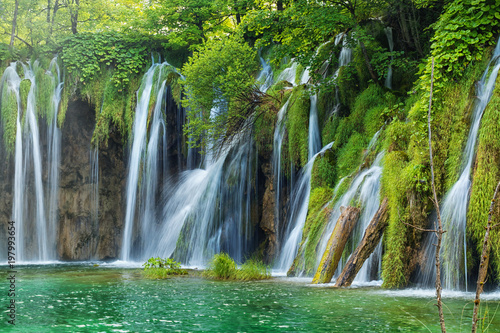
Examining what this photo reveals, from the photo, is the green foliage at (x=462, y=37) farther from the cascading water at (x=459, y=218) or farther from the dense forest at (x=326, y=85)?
the cascading water at (x=459, y=218)

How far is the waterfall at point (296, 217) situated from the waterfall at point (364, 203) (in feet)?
5.26

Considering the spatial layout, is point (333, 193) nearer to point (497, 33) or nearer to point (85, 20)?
point (497, 33)

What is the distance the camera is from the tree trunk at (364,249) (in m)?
8.48

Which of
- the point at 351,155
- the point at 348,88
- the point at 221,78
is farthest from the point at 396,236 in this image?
the point at 221,78

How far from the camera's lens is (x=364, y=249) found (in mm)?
8484

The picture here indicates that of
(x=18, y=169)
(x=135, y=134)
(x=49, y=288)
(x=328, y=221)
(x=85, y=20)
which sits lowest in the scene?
(x=49, y=288)

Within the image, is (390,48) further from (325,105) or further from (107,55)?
(107,55)

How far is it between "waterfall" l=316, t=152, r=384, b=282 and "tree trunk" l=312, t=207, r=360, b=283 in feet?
1.72

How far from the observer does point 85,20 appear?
953 inches

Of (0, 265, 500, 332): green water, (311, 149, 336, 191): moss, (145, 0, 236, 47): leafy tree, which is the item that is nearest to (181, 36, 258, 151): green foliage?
(311, 149, 336, 191): moss

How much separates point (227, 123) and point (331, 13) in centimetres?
489

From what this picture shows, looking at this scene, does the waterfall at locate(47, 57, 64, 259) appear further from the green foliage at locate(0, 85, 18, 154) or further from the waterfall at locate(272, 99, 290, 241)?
the waterfall at locate(272, 99, 290, 241)

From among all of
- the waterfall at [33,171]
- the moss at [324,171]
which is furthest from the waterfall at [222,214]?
the waterfall at [33,171]

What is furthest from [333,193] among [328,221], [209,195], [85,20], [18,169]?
[85,20]
